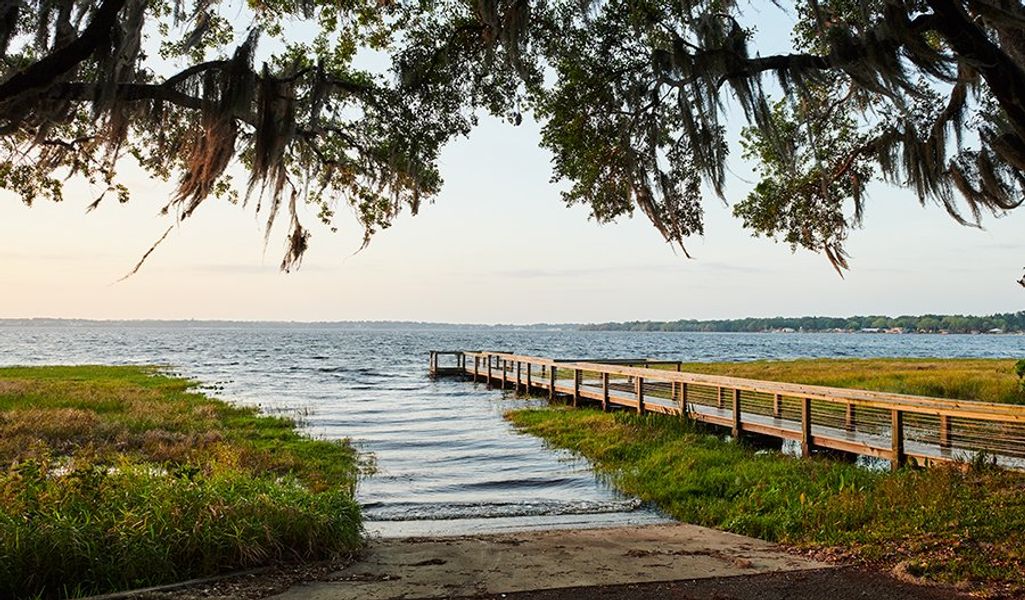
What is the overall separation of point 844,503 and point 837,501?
0.16m

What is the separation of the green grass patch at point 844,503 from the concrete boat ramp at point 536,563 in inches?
26.9

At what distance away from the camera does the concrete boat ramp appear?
6.23 metres

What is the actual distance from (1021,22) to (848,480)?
20.3 ft

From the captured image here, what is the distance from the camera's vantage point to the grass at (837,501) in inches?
265

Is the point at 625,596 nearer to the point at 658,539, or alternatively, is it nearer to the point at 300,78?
the point at 658,539

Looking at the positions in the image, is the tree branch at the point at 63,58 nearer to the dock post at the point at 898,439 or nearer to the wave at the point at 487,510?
the wave at the point at 487,510

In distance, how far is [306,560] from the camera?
6.96 meters

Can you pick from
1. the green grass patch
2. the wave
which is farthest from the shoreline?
the wave

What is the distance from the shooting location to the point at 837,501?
8.80 metres

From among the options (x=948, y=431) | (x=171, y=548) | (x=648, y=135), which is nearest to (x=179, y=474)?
(x=171, y=548)

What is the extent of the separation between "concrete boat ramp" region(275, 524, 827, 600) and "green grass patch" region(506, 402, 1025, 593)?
0.68 metres

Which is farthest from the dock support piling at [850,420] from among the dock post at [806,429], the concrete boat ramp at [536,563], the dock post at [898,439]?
the concrete boat ramp at [536,563]

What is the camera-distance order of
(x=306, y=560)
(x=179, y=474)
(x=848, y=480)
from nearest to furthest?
(x=306, y=560), (x=179, y=474), (x=848, y=480)

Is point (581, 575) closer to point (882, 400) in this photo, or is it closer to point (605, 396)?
point (882, 400)
